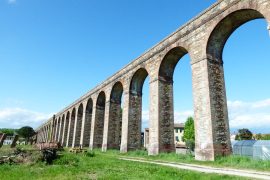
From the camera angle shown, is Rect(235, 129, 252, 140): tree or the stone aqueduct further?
Rect(235, 129, 252, 140): tree

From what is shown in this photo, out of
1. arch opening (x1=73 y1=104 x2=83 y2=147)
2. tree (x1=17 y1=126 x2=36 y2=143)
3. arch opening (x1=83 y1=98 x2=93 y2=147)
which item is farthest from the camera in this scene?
tree (x1=17 y1=126 x2=36 y2=143)

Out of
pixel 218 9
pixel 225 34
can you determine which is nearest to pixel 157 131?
pixel 225 34

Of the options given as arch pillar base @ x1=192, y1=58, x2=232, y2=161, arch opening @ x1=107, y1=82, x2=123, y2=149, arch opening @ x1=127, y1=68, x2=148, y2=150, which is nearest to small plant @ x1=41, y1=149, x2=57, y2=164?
arch pillar base @ x1=192, y1=58, x2=232, y2=161

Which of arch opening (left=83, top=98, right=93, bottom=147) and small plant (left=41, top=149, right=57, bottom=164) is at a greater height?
arch opening (left=83, top=98, right=93, bottom=147)

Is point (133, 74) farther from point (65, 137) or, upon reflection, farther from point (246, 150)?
point (65, 137)

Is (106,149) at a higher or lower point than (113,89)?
lower

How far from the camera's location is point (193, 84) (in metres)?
13.1

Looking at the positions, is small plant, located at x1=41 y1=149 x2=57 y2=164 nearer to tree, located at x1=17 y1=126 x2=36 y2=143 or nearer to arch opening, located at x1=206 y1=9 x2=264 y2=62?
arch opening, located at x1=206 y1=9 x2=264 y2=62

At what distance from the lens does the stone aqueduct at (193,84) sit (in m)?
11.6

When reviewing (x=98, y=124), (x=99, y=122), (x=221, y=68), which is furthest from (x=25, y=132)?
(x=221, y=68)

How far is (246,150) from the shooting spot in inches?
712

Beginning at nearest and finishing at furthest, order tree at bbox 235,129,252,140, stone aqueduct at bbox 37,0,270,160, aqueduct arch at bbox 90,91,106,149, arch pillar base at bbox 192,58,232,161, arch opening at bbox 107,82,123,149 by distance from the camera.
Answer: arch pillar base at bbox 192,58,232,161, stone aqueduct at bbox 37,0,270,160, arch opening at bbox 107,82,123,149, aqueduct arch at bbox 90,91,106,149, tree at bbox 235,129,252,140

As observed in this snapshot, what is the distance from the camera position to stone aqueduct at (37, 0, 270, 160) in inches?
457

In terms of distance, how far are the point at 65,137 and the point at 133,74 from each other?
85.9ft
